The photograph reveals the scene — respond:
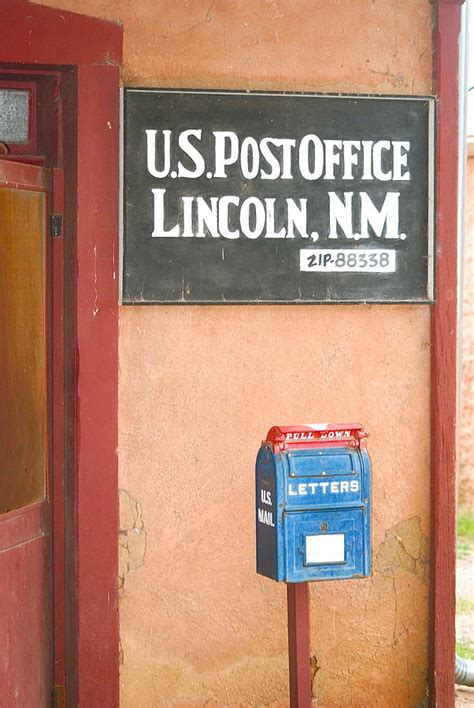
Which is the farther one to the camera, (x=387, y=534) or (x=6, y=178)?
(x=387, y=534)

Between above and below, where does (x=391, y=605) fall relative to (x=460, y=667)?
above

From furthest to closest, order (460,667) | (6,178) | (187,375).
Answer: (460,667) → (187,375) → (6,178)

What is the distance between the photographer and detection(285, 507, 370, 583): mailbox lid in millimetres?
3383

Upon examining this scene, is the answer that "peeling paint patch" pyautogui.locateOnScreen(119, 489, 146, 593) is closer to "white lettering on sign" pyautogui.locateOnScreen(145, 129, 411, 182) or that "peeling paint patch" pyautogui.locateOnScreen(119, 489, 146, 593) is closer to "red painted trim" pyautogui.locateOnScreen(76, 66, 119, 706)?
"red painted trim" pyautogui.locateOnScreen(76, 66, 119, 706)

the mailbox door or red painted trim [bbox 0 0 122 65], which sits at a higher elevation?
red painted trim [bbox 0 0 122 65]

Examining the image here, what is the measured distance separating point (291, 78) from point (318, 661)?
2499mm

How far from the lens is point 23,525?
163 inches

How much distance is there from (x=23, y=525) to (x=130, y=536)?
0.44 metres

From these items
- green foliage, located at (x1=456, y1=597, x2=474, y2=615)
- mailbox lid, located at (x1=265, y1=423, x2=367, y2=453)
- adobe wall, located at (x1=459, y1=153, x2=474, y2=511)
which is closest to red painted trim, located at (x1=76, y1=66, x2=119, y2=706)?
mailbox lid, located at (x1=265, y1=423, x2=367, y2=453)

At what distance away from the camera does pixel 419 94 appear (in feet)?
14.5

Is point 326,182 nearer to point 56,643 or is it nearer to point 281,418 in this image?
point 281,418

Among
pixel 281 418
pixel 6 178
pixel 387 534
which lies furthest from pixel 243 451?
pixel 6 178

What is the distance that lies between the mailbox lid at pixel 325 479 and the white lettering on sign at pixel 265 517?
9cm

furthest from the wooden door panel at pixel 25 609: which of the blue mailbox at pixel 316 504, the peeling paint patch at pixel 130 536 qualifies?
the blue mailbox at pixel 316 504
